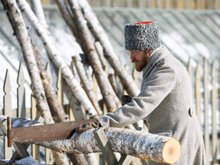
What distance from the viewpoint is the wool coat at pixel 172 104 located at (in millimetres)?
6824

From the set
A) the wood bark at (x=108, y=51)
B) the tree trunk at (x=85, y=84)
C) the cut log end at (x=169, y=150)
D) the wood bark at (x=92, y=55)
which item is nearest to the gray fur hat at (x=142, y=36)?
the cut log end at (x=169, y=150)

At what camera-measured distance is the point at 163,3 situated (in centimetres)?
1592

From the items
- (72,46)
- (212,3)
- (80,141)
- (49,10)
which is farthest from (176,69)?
(212,3)

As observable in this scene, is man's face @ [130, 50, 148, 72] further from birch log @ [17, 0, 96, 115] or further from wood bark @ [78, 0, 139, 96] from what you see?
wood bark @ [78, 0, 139, 96]

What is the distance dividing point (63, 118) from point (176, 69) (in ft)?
7.18

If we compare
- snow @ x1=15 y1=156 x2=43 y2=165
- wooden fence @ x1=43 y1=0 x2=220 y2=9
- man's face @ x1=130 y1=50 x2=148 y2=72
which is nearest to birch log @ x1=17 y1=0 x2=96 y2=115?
snow @ x1=15 y1=156 x2=43 y2=165

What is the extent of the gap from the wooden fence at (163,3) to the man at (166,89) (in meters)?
7.28

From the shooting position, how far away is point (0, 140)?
9039 millimetres

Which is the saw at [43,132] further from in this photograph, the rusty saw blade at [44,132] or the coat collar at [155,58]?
the coat collar at [155,58]

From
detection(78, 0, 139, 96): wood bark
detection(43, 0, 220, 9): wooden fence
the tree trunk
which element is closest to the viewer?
the tree trunk

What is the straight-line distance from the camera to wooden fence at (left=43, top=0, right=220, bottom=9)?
14867mm

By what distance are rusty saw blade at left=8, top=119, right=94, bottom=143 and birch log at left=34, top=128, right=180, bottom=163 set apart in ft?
0.25

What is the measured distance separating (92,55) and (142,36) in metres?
2.69

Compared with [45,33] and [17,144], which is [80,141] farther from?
[45,33]
